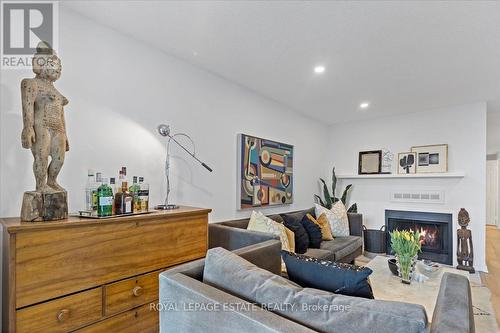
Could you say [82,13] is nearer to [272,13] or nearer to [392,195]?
[272,13]

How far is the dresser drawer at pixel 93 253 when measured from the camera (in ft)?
4.22

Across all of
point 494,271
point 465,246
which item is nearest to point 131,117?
point 465,246

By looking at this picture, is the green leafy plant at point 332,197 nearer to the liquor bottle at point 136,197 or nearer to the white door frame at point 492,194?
the liquor bottle at point 136,197

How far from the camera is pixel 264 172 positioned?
3.68 m

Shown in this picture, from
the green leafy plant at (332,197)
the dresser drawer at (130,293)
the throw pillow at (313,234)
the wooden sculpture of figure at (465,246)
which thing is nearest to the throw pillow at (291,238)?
the throw pillow at (313,234)

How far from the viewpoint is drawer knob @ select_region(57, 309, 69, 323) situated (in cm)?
138

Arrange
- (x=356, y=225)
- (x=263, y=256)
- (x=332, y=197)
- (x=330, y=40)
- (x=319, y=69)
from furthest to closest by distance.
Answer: (x=332, y=197) < (x=356, y=225) < (x=319, y=69) < (x=330, y=40) < (x=263, y=256)

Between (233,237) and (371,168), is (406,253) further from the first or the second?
(371,168)

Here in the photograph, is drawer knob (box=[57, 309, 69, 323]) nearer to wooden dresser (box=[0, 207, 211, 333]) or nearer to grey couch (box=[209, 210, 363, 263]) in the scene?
wooden dresser (box=[0, 207, 211, 333])

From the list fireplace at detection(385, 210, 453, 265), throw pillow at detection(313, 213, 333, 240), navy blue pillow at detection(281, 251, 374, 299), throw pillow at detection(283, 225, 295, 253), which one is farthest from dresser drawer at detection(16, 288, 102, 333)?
fireplace at detection(385, 210, 453, 265)

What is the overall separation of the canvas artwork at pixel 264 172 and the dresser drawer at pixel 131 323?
166 cm

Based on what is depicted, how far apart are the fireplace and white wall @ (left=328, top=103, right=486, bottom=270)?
109mm

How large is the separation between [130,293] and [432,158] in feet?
15.7

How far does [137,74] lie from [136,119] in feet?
1.30
